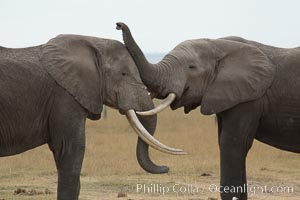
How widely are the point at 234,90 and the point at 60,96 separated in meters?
1.81

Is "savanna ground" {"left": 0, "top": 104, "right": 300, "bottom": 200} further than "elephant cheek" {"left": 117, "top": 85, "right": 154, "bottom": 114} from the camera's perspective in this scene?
Yes

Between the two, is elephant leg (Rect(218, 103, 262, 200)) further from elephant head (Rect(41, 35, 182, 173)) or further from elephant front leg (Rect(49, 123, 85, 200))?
elephant front leg (Rect(49, 123, 85, 200))

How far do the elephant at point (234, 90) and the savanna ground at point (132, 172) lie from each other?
2.48m

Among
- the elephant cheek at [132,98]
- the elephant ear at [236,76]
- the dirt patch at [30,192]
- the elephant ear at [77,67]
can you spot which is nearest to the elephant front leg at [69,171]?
the elephant ear at [77,67]

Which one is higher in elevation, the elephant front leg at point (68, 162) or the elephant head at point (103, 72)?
the elephant head at point (103, 72)

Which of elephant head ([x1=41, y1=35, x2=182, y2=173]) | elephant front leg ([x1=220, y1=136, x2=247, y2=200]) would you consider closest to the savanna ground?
elephant front leg ([x1=220, y1=136, x2=247, y2=200])

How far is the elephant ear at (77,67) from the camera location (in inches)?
377

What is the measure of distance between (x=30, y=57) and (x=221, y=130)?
2111 mm

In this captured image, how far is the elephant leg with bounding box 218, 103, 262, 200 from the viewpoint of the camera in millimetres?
9883

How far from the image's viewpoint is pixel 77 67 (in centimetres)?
967

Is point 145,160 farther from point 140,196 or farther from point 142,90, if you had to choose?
point 140,196

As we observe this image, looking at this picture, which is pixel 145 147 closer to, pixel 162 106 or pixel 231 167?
pixel 162 106

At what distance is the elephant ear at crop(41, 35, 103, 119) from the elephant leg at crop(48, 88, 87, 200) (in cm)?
12

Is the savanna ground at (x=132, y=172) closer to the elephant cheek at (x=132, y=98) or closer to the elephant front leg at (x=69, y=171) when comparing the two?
the elephant front leg at (x=69, y=171)
